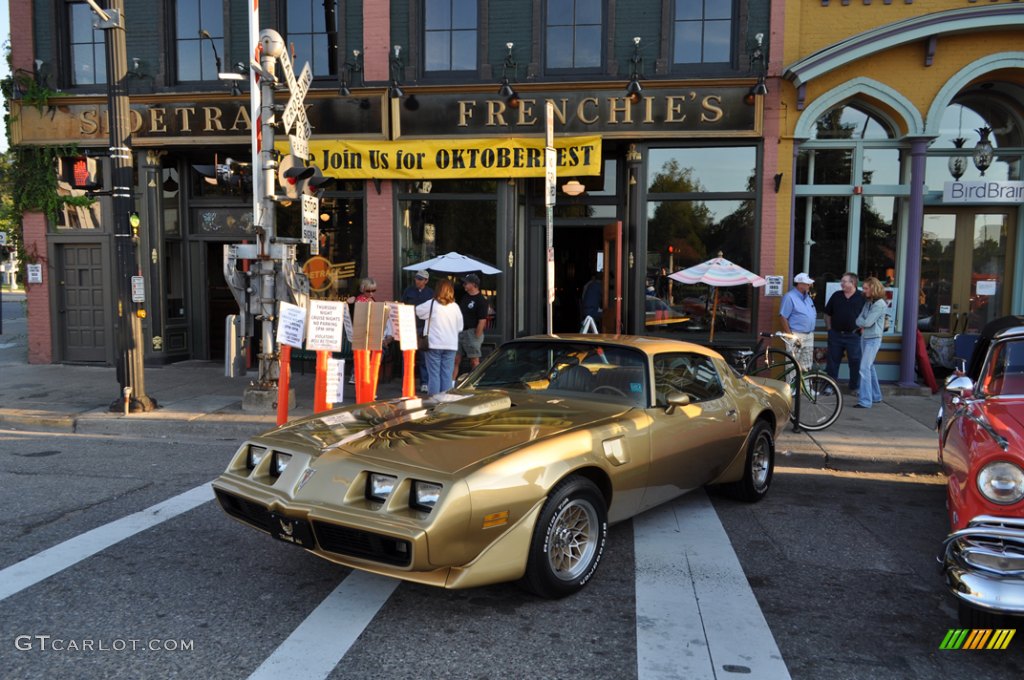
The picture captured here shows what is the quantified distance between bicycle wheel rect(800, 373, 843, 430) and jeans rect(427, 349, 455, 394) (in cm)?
450

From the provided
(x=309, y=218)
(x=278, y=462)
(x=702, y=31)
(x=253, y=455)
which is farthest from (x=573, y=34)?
(x=278, y=462)

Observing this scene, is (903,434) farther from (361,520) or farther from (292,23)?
(292,23)

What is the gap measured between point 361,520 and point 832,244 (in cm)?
1036

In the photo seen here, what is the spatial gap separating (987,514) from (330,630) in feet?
10.6

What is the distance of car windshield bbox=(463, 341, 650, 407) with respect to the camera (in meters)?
4.79

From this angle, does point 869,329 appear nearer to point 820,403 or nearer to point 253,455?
point 820,403

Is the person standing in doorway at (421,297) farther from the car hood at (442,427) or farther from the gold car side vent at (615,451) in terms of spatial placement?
the gold car side vent at (615,451)

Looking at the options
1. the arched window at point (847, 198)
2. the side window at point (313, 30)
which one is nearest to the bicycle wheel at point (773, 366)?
the arched window at point (847, 198)

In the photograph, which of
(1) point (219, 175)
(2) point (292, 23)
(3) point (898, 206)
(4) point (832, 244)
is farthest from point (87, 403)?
(3) point (898, 206)

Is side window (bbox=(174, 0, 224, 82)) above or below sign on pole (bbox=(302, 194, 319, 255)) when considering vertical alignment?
above

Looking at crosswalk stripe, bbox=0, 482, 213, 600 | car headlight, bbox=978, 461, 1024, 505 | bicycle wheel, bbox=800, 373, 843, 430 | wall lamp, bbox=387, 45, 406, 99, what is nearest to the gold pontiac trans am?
crosswalk stripe, bbox=0, 482, 213, 600

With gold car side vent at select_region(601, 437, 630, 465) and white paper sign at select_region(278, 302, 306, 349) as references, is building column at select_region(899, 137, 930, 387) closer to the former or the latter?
gold car side vent at select_region(601, 437, 630, 465)

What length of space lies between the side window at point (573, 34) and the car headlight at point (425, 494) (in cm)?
951

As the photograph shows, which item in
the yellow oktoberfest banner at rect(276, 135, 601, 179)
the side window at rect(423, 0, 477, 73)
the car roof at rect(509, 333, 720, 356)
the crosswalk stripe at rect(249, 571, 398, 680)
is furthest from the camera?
the side window at rect(423, 0, 477, 73)
